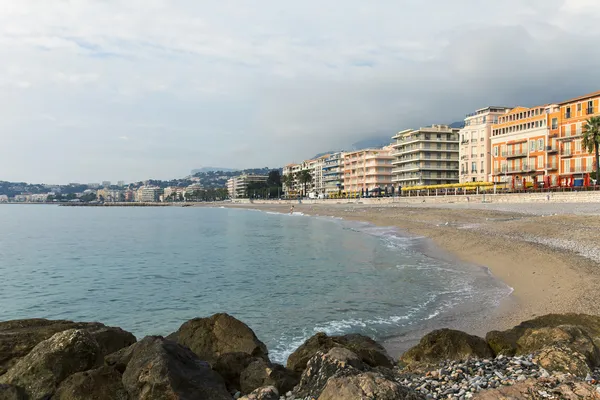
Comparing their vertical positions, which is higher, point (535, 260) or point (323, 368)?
point (323, 368)

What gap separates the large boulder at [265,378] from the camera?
19.6 ft

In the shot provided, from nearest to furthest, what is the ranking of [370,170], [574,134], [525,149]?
[574,134], [525,149], [370,170]

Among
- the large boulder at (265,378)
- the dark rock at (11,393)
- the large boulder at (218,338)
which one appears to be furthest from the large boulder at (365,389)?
the dark rock at (11,393)

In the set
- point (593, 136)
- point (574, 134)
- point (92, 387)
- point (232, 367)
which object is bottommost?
point (232, 367)

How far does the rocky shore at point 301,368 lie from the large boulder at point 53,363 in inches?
0.5

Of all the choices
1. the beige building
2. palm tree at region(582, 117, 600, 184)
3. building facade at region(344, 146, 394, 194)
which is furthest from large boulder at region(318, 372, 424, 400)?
building facade at region(344, 146, 394, 194)

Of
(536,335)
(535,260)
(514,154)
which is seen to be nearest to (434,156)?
(514,154)

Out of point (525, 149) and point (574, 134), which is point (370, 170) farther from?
point (574, 134)

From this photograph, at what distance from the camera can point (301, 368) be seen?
24.2 feet

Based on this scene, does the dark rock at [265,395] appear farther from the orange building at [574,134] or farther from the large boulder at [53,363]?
the orange building at [574,134]

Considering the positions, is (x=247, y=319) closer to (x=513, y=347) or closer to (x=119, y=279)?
(x=513, y=347)

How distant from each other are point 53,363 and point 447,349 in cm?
614

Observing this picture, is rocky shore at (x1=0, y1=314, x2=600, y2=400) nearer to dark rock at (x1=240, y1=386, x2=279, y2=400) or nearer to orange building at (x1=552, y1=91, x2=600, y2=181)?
dark rock at (x1=240, y1=386, x2=279, y2=400)

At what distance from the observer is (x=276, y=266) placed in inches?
891
